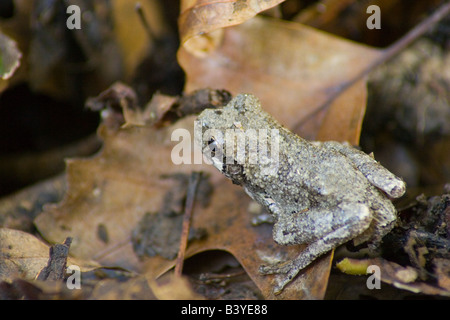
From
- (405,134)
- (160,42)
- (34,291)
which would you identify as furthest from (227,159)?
(405,134)

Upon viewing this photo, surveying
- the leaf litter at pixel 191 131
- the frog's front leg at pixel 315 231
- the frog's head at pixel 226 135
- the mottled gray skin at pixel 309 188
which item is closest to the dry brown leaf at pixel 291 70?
the leaf litter at pixel 191 131

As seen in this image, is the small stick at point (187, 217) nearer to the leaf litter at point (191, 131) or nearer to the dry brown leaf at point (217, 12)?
the leaf litter at point (191, 131)

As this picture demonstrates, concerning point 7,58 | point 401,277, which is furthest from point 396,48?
point 7,58

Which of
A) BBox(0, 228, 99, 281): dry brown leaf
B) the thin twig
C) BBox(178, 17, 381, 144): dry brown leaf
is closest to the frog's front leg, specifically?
BBox(178, 17, 381, 144): dry brown leaf

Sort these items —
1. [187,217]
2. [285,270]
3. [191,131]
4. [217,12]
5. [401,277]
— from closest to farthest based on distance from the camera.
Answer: [401,277]
[285,270]
[217,12]
[187,217]
[191,131]

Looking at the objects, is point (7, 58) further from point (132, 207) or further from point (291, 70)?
point (291, 70)

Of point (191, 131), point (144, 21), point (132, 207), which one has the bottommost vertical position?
point (132, 207)
